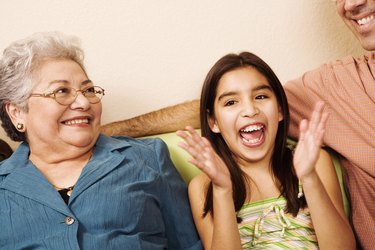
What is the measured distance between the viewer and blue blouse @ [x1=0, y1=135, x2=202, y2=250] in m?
1.21

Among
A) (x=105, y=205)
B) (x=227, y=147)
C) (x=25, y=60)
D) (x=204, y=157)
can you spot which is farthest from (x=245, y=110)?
(x=25, y=60)

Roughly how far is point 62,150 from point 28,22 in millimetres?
699

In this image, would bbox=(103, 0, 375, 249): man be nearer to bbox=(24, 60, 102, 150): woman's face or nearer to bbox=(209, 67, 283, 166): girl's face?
bbox=(209, 67, 283, 166): girl's face

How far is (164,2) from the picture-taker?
1.76 metres

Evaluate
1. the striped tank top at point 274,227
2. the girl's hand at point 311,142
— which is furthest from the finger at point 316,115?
the striped tank top at point 274,227

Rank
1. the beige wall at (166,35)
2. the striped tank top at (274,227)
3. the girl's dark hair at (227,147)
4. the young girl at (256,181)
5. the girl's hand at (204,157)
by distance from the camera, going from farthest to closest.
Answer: the beige wall at (166,35), the girl's dark hair at (227,147), the striped tank top at (274,227), the young girl at (256,181), the girl's hand at (204,157)

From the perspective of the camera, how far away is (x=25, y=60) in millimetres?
1323

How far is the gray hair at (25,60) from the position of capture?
132cm

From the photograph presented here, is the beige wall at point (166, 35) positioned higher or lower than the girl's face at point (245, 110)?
higher

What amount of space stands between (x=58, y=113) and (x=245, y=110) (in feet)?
2.16

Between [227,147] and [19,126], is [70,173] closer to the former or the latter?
[19,126]

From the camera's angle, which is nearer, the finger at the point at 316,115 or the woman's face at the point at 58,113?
the finger at the point at 316,115

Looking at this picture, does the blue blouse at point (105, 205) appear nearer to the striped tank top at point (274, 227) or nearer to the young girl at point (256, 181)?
the young girl at point (256, 181)

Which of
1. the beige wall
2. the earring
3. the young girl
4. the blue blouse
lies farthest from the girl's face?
the earring
